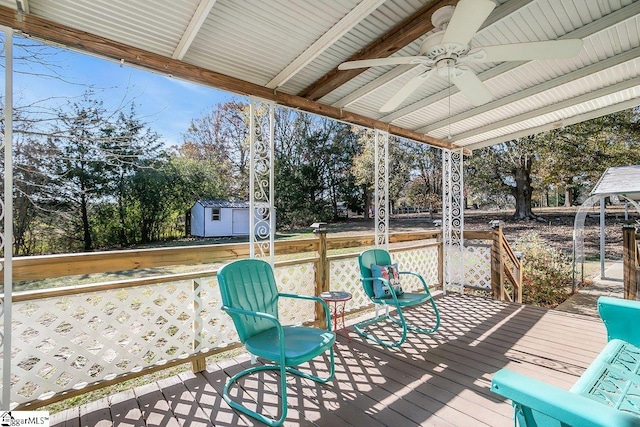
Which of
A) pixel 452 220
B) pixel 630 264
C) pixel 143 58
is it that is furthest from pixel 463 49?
pixel 630 264

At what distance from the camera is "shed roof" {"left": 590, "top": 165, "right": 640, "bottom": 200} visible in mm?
5405

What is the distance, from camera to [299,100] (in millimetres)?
3309

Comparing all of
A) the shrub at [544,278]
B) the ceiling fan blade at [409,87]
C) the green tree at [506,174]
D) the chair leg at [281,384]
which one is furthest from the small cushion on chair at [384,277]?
the green tree at [506,174]

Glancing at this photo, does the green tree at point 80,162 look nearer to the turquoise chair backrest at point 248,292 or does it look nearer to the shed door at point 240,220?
the shed door at point 240,220

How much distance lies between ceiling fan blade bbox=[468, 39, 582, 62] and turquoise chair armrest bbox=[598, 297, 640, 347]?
150 cm

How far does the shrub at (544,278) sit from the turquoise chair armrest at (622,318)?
5.15 m

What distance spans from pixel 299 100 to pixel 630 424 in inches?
125

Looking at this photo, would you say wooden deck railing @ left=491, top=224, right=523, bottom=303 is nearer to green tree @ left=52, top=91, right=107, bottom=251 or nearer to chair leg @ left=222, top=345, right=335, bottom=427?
chair leg @ left=222, top=345, right=335, bottom=427

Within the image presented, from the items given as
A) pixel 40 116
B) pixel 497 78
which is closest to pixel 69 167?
pixel 40 116

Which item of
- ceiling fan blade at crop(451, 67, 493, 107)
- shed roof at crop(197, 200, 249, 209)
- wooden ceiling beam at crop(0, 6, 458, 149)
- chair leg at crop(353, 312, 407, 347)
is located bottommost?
chair leg at crop(353, 312, 407, 347)

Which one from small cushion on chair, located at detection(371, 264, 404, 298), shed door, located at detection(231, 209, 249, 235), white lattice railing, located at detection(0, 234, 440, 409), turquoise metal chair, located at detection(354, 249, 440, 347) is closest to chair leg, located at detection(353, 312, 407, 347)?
turquoise metal chair, located at detection(354, 249, 440, 347)

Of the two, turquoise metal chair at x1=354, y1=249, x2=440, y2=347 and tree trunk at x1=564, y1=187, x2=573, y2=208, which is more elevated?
tree trunk at x1=564, y1=187, x2=573, y2=208

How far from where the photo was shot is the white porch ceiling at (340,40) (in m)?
2.05

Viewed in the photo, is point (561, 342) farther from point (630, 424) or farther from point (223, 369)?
point (223, 369)
